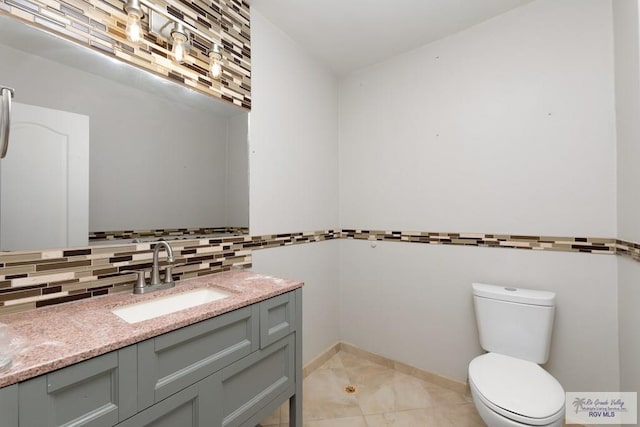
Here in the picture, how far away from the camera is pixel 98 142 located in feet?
Result: 3.93

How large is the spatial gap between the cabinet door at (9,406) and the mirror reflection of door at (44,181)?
59cm

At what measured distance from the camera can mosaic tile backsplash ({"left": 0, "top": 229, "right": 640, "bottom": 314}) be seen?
37.9 inches

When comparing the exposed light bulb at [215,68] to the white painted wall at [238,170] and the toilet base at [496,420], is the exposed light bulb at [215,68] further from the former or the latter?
the toilet base at [496,420]

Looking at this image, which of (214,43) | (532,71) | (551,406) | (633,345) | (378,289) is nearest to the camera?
(551,406)

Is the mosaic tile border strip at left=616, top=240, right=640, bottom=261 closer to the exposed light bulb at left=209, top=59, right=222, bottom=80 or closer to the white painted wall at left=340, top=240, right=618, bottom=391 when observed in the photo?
the white painted wall at left=340, top=240, right=618, bottom=391

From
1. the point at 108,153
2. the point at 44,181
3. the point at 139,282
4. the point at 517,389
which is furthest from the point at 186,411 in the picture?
the point at 517,389

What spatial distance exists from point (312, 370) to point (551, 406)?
4.84 ft

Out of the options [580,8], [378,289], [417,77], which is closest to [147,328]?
[378,289]

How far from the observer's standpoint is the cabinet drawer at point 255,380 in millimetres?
1063

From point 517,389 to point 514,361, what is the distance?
256 mm

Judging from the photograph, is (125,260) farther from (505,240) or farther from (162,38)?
(505,240)

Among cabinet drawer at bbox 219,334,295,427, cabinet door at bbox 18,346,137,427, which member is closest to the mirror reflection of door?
cabinet door at bbox 18,346,137,427

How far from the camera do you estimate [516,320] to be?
153cm

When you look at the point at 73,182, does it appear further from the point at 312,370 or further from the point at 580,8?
the point at 580,8
